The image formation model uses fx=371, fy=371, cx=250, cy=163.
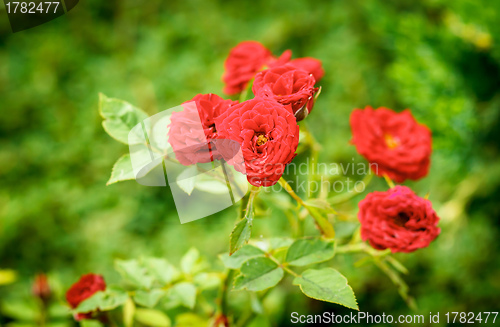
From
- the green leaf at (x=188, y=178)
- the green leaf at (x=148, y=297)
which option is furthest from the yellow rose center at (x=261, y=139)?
the green leaf at (x=148, y=297)

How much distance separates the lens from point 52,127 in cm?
143

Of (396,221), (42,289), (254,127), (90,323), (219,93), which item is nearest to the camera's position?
(254,127)

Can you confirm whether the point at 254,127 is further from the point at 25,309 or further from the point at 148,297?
the point at 25,309

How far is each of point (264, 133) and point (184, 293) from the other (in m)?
0.32

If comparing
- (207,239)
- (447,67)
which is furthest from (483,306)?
(207,239)

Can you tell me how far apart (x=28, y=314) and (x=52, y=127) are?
32.6 inches

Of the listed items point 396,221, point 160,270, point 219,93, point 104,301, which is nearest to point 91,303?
point 104,301

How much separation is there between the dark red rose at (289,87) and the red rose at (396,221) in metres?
0.18

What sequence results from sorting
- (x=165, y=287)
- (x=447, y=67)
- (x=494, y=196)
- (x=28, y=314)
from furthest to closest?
(x=494, y=196)
(x=447, y=67)
(x=28, y=314)
(x=165, y=287)

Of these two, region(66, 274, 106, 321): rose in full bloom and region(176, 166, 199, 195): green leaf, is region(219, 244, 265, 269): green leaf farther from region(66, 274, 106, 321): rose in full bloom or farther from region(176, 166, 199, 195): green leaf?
region(66, 274, 106, 321): rose in full bloom

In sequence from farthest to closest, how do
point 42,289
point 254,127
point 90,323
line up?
point 42,289
point 90,323
point 254,127

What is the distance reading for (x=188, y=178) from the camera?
1.67 ft

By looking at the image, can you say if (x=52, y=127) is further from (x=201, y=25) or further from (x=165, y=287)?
(x=165, y=287)

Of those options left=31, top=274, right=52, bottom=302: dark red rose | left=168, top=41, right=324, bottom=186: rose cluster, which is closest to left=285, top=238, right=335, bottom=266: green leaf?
left=168, top=41, right=324, bottom=186: rose cluster
